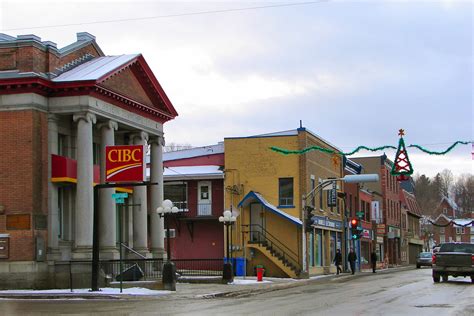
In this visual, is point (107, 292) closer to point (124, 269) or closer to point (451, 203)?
point (124, 269)

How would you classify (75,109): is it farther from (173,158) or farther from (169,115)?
(173,158)

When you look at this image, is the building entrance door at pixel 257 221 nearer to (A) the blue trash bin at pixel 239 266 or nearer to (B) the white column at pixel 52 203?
(A) the blue trash bin at pixel 239 266

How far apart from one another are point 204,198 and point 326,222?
8867mm

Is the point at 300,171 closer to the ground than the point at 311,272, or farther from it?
farther from it

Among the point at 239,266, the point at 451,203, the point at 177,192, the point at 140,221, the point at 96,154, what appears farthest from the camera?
the point at 451,203

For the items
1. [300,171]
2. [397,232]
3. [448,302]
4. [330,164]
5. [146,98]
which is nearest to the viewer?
[448,302]

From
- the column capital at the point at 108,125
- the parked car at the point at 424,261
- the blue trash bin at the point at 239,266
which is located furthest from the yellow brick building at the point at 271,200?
the parked car at the point at 424,261

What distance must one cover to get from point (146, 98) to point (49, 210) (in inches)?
349

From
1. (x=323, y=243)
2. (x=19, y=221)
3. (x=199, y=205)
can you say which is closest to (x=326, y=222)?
(x=323, y=243)

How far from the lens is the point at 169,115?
3822cm

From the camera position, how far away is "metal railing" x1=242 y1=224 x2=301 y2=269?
1727 inches

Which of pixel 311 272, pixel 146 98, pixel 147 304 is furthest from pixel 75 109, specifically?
pixel 311 272

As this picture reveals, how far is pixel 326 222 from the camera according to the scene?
50.1m

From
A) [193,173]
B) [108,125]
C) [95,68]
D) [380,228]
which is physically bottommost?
[380,228]
